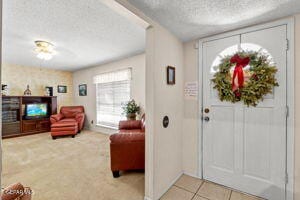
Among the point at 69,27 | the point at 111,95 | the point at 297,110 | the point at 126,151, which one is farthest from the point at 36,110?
the point at 297,110

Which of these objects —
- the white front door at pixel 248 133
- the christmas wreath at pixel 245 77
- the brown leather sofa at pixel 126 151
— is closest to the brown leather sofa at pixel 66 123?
the brown leather sofa at pixel 126 151

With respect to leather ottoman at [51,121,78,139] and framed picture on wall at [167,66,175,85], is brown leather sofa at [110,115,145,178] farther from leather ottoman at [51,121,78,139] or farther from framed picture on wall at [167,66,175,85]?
leather ottoman at [51,121,78,139]

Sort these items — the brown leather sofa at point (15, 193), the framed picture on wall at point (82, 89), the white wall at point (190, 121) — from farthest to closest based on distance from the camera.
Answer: the framed picture on wall at point (82, 89), the white wall at point (190, 121), the brown leather sofa at point (15, 193)

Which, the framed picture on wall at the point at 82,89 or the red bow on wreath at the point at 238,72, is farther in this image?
the framed picture on wall at the point at 82,89

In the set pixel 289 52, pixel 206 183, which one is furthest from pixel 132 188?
pixel 289 52

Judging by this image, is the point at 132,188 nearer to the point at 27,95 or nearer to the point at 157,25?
the point at 157,25

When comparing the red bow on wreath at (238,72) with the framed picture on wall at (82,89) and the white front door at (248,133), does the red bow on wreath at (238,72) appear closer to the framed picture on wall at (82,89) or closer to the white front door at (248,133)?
the white front door at (248,133)

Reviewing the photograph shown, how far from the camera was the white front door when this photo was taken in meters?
1.69

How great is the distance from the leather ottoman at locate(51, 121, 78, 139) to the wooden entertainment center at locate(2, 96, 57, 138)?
1.17 metres

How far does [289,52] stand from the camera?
1621 millimetres

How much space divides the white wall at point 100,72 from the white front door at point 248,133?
193cm

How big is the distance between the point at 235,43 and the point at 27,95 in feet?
18.8

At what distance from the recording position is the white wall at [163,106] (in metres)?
1.70

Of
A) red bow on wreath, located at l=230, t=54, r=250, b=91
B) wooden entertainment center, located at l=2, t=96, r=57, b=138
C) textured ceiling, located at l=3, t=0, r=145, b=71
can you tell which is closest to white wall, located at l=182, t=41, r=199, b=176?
red bow on wreath, located at l=230, t=54, r=250, b=91
